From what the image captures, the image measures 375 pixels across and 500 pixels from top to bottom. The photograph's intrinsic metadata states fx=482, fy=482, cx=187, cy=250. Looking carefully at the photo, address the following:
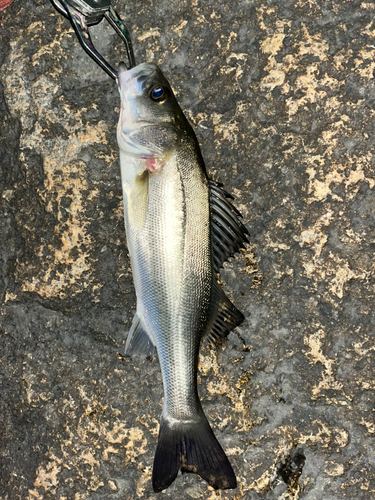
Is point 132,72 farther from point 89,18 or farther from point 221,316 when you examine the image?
point 221,316

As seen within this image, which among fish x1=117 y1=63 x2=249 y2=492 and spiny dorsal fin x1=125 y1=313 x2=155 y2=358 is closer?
fish x1=117 y1=63 x2=249 y2=492

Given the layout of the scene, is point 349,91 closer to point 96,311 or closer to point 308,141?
→ point 308,141

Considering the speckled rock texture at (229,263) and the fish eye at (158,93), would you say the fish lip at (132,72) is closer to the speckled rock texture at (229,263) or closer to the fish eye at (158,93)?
the fish eye at (158,93)

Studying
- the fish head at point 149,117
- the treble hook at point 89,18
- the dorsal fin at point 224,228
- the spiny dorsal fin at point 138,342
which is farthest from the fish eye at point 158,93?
the spiny dorsal fin at point 138,342

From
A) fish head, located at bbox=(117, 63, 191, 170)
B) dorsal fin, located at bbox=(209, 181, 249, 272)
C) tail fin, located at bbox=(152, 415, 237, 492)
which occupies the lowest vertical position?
tail fin, located at bbox=(152, 415, 237, 492)

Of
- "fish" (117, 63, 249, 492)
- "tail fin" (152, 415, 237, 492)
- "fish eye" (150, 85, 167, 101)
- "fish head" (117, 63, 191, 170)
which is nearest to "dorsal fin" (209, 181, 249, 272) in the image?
"fish" (117, 63, 249, 492)

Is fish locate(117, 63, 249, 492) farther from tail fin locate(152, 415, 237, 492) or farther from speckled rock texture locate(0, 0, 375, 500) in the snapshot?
speckled rock texture locate(0, 0, 375, 500)

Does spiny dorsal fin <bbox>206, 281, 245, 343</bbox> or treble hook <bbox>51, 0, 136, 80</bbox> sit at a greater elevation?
treble hook <bbox>51, 0, 136, 80</bbox>
